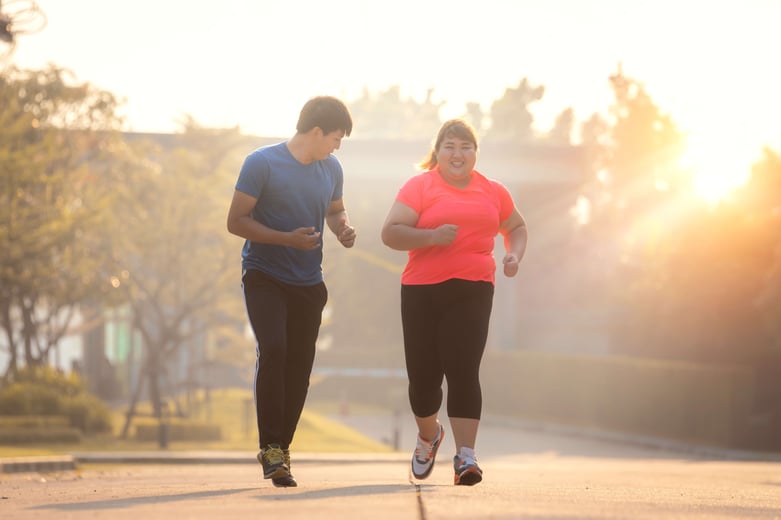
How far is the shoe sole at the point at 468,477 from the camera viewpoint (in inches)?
320

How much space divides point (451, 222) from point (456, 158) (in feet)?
1.20

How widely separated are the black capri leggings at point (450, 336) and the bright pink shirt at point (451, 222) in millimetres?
59

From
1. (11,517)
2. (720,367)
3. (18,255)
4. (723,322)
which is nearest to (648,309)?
(723,322)

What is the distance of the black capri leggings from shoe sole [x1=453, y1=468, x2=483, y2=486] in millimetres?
387

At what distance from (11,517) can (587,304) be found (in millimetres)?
50197

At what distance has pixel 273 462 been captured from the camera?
8055 millimetres

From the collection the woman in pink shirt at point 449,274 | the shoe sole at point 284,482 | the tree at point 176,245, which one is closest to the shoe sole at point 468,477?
the woman in pink shirt at point 449,274

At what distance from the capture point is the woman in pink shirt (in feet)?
27.9

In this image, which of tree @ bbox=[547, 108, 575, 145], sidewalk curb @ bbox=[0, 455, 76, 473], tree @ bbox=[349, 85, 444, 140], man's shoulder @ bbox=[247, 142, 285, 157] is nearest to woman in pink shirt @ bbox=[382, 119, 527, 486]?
man's shoulder @ bbox=[247, 142, 285, 157]

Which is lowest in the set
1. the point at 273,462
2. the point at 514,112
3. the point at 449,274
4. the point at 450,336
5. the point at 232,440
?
the point at 232,440

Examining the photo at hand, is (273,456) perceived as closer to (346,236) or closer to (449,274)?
(346,236)

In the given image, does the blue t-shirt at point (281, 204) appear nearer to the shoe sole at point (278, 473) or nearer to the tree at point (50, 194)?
the shoe sole at point (278, 473)

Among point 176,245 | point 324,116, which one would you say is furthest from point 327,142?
point 176,245

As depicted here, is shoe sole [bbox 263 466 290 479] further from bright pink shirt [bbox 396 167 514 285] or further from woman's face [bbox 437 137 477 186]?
woman's face [bbox 437 137 477 186]
